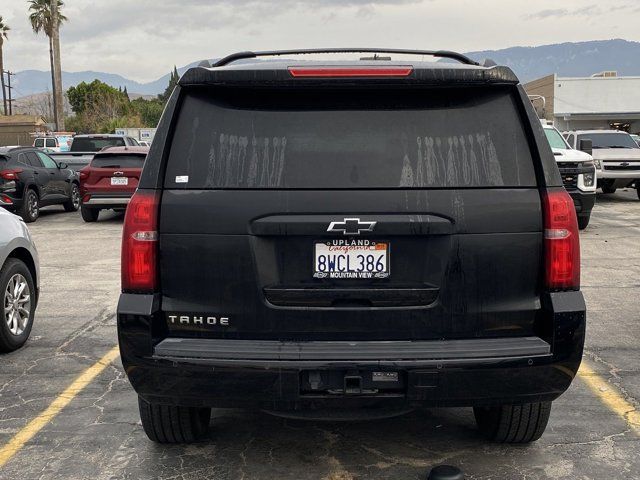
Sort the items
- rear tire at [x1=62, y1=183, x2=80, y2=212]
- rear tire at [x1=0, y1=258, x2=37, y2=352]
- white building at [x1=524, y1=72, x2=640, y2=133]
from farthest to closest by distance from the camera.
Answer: white building at [x1=524, y1=72, x2=640, y2=133] < rear tire at [x1=62, y1=183, x2=80, y2=212] < rear tire at [x1=0, y1=258, x2=37, y2=352]

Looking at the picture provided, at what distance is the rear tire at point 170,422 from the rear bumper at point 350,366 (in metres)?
0.61

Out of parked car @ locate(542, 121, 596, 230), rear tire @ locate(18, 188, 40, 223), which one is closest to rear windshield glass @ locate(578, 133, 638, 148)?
parked car @ locate(542, 121, 596, 230)

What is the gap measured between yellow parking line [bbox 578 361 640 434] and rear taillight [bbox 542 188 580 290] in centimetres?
152

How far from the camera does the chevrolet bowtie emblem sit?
307 cm

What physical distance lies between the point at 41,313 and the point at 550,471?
5428 millimetres

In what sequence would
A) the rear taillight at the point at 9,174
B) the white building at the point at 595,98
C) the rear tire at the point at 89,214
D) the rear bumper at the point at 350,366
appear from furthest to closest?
the white building at the point at 595,98 < the rear tire at the point at 89,214 < the rear taillight at the point at 9,174 < the rear bumper at the point at 350,366

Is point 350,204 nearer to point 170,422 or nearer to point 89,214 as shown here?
point 170,422

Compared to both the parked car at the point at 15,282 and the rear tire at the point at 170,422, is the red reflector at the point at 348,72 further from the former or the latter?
the parked car at the point at 15,282

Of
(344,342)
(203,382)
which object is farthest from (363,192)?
(203,382)

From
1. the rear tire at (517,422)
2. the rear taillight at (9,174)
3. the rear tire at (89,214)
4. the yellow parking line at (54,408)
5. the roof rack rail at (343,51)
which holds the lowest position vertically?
the yellow parking line at (54,408)

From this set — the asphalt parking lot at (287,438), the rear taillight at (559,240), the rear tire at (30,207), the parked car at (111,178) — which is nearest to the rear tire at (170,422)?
the asphalt parking lot at (287,438)

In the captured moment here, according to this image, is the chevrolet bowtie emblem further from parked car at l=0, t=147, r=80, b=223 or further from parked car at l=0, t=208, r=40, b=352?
parked car at l=0, t=147, r=80, b=223

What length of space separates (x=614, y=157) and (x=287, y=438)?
54.3 feet

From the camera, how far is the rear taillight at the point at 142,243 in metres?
3.15
